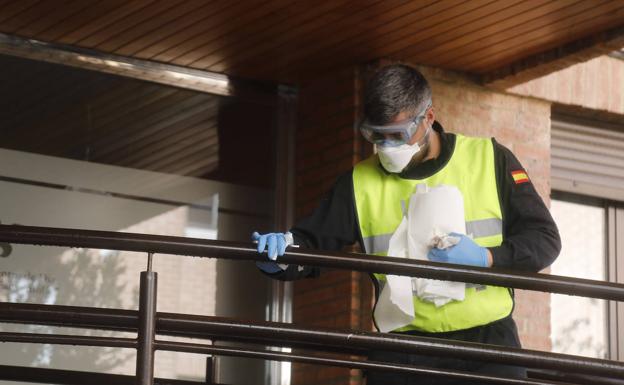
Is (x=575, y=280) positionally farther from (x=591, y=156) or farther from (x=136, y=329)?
(x=591, y=156)

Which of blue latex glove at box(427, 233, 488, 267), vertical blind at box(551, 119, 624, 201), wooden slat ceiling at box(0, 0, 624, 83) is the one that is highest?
wooden slat ceiling at box(0, 0, 624, 83)

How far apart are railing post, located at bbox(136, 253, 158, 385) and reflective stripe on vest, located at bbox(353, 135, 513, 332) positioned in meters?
1.05

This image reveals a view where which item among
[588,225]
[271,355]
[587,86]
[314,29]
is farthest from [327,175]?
[271,355]

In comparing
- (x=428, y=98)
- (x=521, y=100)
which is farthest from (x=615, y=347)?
(x=428, y=98)

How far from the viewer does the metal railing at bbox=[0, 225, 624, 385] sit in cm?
439

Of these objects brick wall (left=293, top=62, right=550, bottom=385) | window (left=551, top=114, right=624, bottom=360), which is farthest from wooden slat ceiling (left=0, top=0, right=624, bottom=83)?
window (left=551, top=114, right=624, bottom=360)

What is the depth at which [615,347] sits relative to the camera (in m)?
9.72

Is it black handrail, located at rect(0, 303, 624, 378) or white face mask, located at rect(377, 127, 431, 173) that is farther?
white face mask, located at rect(377, 127, 431, 173)

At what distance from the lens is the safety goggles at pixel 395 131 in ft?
16.7

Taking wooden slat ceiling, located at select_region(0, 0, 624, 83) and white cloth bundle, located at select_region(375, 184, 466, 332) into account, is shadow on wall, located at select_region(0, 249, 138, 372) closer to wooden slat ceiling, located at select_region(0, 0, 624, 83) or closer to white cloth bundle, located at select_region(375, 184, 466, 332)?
wooden slat ceiling, located at select_region(0, 0, 624, 83)

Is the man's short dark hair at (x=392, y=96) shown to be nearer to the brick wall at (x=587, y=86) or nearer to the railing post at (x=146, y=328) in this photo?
the railing post at (x=146, y=328)

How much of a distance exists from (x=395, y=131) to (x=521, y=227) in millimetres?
575

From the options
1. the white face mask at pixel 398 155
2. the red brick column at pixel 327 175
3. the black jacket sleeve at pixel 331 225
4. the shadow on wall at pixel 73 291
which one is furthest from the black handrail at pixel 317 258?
the shadow on wall at pixel 73 291

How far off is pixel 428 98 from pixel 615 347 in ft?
16.6
